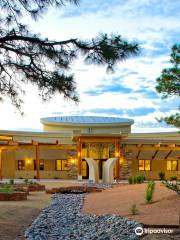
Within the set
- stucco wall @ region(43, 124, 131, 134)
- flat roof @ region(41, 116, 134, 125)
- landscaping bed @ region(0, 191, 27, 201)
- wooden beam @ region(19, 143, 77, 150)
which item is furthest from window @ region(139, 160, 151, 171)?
landscaping bed @ region(0, 191, 27, 201)

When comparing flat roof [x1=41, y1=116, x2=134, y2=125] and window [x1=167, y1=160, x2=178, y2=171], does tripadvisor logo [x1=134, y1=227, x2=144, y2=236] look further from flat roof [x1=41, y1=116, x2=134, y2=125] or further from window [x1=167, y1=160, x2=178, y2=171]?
flat roof [x1=41, y1=116, x2=134, y2=125]

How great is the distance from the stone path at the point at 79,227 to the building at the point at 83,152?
71.0 feet

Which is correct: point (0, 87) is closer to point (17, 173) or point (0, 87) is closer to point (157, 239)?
point (157, 239)

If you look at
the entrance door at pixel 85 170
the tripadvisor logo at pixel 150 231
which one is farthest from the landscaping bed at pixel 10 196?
the entrance door at pixel 85 170

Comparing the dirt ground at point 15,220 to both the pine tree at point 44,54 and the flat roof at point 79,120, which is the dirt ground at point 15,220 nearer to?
the pine tree at point 44,54

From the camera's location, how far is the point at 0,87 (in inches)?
355

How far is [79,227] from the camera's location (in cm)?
1291

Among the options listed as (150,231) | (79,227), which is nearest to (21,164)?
(79,227)

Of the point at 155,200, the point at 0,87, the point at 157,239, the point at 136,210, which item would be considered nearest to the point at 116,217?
the point at 136,210

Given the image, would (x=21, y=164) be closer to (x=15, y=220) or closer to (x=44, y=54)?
(x=15, y=220)

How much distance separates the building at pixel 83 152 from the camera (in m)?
37.9

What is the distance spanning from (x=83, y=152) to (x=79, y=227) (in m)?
26.3

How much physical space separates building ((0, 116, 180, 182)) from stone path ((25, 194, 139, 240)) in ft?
71.0

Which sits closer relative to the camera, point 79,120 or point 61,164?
point 61,164
